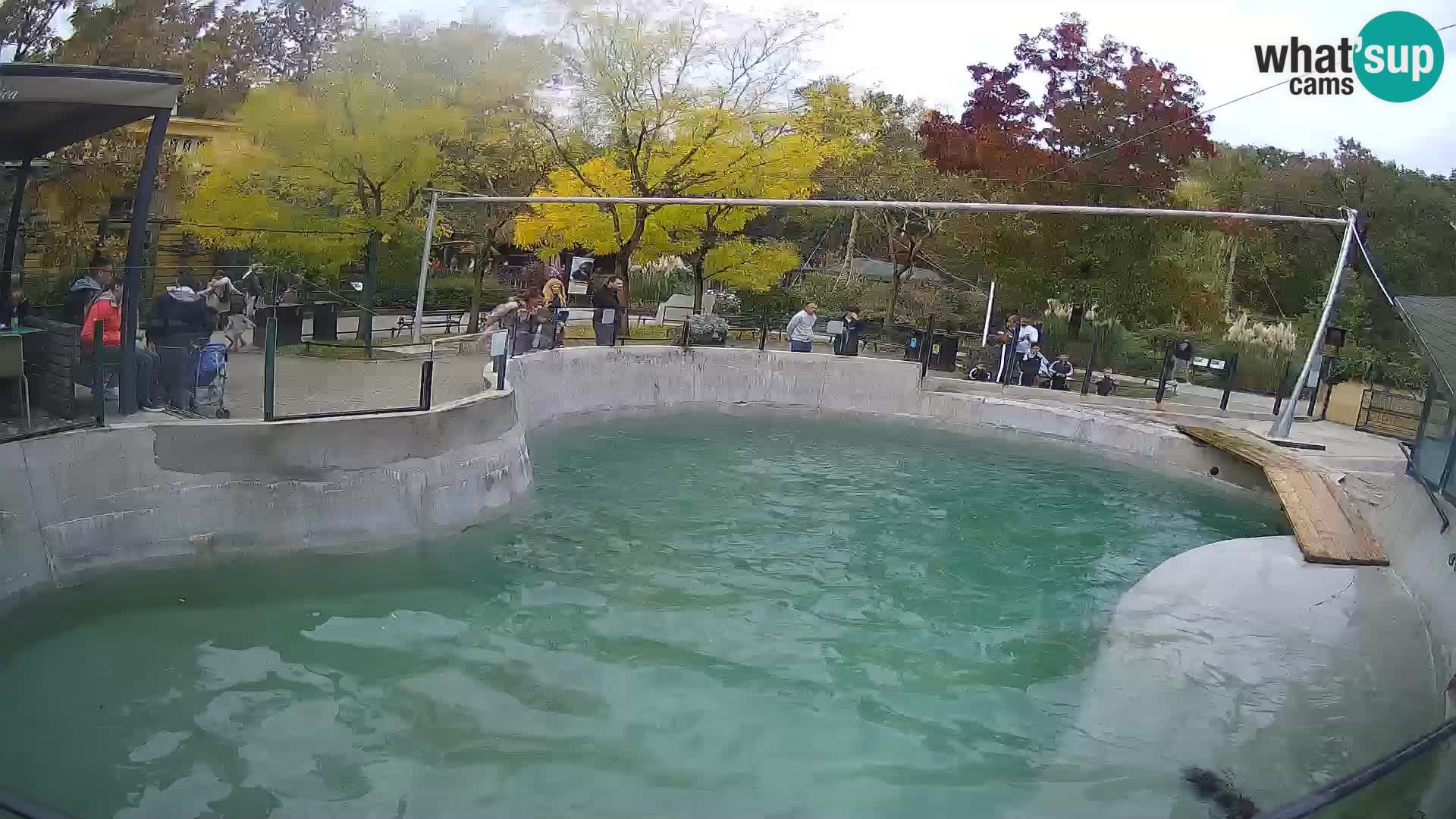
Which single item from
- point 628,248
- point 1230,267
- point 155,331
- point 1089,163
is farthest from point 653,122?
point 1230,267

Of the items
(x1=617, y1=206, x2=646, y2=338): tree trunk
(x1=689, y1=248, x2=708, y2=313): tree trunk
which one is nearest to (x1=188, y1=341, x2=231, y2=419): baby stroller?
(x1=617, y1=206, x2=646, y2=338): tree trunk

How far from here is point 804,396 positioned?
21.8 meters

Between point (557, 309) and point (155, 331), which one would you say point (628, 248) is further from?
point (155, 331)

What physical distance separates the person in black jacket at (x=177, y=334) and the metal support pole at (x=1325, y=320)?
1595 centimetres

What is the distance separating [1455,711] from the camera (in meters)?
7.13

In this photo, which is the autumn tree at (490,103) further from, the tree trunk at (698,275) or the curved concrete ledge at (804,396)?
the tree trunk at (698,275)

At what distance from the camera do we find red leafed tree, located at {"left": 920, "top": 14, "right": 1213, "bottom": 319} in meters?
23.0

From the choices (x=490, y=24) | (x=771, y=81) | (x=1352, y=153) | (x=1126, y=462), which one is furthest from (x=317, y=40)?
(x=1352, y=153)

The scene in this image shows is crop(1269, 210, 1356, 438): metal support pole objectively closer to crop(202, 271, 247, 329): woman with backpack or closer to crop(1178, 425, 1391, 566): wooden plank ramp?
crop(1178, 425, 1391, 566): wooden plank ramp

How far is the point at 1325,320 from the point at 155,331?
56.3 ft

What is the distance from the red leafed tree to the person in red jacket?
18.3 m

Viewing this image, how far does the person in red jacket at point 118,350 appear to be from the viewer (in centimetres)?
1002

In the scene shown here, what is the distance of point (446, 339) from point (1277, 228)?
34917 millimetres

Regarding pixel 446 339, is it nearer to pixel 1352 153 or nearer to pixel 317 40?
pixel 317 40
